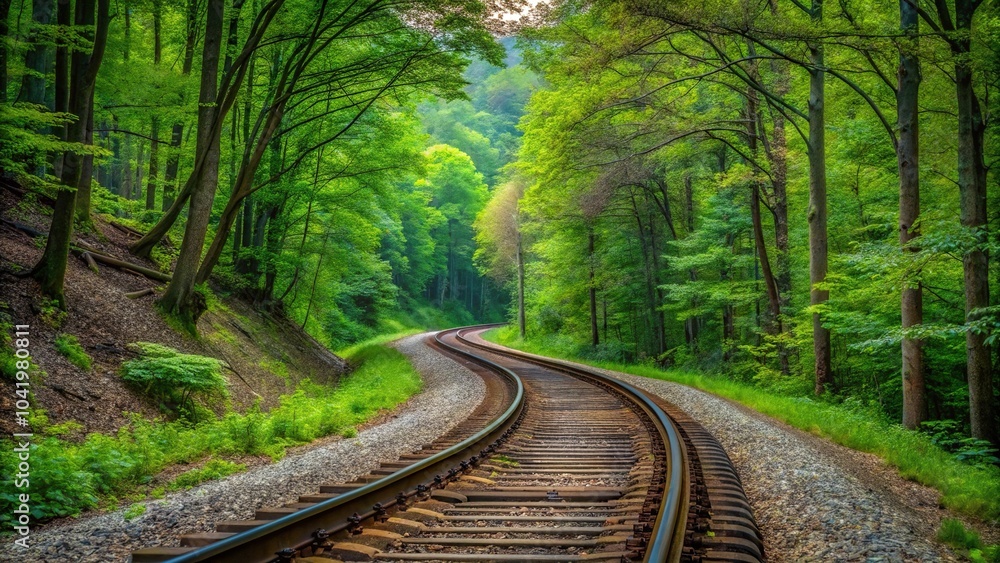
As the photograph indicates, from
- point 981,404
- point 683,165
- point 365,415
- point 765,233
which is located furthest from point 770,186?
point 365,415

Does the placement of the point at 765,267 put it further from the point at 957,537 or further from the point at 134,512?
the point at 134,512

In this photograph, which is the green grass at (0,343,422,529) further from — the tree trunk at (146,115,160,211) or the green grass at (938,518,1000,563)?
the tree trunk at (146,115,160,211)

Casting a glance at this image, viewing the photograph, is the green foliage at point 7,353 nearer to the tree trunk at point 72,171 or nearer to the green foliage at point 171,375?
the tree trunk at point 72,171

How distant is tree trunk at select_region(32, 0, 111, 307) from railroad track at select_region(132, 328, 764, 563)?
6.58m

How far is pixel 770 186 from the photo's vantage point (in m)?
16.0

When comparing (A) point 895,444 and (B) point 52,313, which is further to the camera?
(B) point 52,313

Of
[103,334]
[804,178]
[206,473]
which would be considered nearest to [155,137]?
[103,334]

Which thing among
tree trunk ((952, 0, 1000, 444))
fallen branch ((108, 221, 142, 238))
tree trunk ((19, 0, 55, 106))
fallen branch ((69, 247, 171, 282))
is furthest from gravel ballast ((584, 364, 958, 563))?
fallen branch ((108, 221, 142, 238))

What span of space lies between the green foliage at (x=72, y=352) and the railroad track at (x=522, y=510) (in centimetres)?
534

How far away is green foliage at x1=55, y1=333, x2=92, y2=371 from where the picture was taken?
8422 mm

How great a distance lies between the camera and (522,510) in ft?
15.1

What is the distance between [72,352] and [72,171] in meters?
2.74

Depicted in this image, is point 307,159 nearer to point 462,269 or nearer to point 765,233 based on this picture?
point 765,233

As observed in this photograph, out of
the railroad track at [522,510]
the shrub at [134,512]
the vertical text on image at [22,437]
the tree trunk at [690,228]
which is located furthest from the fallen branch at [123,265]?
the tree trunk at [690,228]
